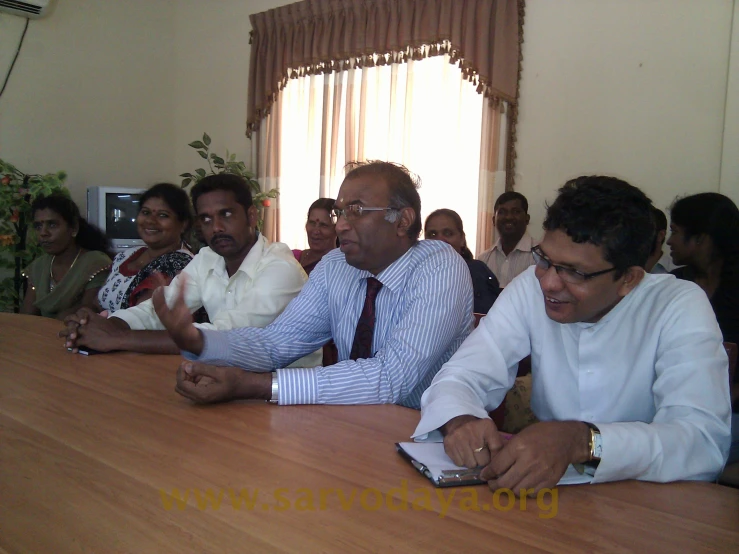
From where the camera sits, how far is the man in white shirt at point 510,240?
383 cm

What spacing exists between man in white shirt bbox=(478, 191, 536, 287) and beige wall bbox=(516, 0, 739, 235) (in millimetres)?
135

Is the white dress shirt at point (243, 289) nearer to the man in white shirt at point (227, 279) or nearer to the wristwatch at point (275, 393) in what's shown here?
the man in white shirt at point (227, 279)

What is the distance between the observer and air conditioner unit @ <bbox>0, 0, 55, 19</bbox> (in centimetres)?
464

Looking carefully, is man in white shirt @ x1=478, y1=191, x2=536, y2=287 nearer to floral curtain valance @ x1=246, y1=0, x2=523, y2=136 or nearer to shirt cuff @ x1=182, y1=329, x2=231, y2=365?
floral curtain valance @ x1=246, y1=0, x2=523, y2=136

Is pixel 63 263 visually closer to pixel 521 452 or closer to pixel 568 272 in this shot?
pixel 568 272

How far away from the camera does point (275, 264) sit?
88.1 inches

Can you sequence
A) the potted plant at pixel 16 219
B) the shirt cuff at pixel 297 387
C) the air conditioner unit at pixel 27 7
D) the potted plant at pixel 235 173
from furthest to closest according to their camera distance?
the potted plant at pixel 235 173
the air conditioner unit at pixel 27 7
the potted plant at pixel 16 219
the shirt cuff at pixel 297 387

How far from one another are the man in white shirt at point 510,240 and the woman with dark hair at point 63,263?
242cm

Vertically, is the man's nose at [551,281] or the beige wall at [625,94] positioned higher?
the beige wall at [625,94]

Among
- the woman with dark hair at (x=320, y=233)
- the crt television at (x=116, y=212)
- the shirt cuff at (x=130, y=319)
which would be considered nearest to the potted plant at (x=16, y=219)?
the crt television at (x=116, y=212)

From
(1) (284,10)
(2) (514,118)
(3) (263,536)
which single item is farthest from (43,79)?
(3) (263,536)

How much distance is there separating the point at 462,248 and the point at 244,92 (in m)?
3.05

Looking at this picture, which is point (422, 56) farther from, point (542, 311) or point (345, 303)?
point (542, 311)

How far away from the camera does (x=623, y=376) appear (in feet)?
4.29
